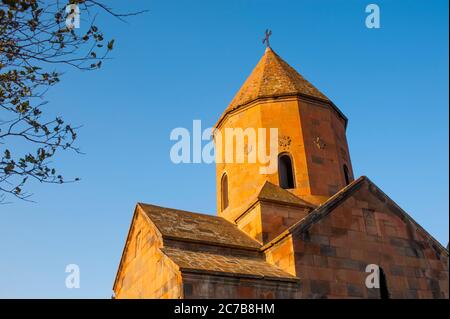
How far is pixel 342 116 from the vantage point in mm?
13094

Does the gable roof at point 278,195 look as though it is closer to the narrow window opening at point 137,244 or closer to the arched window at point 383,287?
the arched window at point 383,287

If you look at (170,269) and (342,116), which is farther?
(342,116)

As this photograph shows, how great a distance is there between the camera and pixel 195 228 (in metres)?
9.27

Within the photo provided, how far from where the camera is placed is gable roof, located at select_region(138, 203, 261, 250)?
8.61m

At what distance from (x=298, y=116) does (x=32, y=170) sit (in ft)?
26.4

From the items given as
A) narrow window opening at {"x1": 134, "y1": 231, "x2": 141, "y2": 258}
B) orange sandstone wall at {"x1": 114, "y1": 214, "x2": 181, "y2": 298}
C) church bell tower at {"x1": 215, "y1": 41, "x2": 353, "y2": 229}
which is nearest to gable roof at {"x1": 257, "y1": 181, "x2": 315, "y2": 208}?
church bell tower at {"x1": 215, "y1": 41, "x2": 353, "y2": 229}

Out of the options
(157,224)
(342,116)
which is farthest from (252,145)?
(157,224)

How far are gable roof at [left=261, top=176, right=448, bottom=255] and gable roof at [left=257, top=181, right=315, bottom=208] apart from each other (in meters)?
1.40

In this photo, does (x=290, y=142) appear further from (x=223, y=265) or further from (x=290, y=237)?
(x=223, y=265)

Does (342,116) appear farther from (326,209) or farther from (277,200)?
(326,209)

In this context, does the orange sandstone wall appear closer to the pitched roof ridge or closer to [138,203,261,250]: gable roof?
[138,203,261,250]: gable roof

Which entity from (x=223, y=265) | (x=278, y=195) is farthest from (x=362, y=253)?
(x=223, y=265)

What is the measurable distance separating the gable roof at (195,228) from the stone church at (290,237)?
3cm

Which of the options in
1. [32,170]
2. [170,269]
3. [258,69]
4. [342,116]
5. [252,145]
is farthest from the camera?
[258,69]
